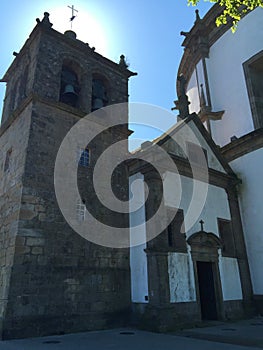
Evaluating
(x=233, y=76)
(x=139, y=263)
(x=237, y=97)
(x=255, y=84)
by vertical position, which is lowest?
(x=139, y=263)

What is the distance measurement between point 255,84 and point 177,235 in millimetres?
9476

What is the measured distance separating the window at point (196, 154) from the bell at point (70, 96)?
493cm

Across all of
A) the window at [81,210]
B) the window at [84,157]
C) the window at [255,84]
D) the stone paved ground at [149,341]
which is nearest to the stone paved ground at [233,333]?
the stone paved ground at [149,341]

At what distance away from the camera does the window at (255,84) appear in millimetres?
14711

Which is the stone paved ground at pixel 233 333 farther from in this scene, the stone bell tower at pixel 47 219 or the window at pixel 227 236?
the window at pixel 227 236

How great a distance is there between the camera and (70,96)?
39.1 ft

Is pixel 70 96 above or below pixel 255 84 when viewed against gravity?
below

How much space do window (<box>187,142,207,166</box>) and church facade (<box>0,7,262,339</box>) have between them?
6cm

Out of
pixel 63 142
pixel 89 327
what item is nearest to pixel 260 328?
pixel 89 327

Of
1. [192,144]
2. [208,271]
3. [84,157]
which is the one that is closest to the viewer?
[84,157]

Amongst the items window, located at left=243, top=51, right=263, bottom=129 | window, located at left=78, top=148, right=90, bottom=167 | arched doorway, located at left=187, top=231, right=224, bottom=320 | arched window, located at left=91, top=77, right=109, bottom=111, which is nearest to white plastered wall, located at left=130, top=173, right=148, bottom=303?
arched doorway, located at left=187, top=231, right=224, bottom=320

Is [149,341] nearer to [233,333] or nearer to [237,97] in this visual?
[233,333]

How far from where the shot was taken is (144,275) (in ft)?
32.8

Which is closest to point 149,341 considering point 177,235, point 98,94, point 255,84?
point 177,235
